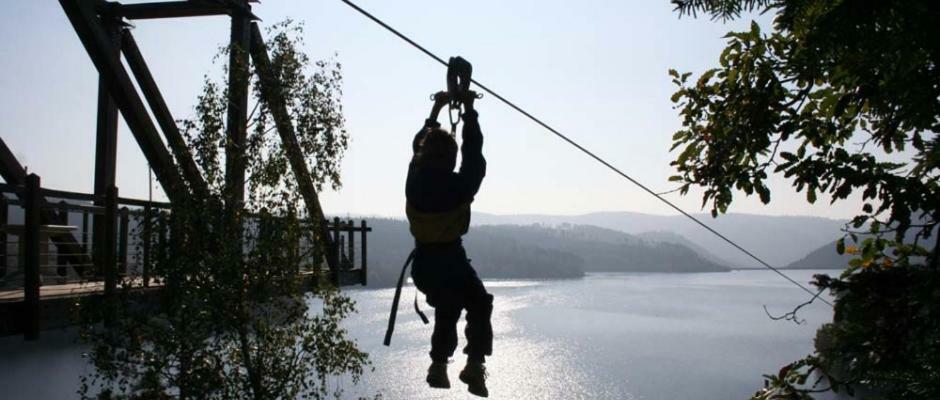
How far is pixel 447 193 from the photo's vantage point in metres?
4.20

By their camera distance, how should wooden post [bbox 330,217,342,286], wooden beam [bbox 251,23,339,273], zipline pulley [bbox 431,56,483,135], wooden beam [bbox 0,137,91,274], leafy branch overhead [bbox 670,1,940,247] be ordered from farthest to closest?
1. wooden post [bbox 330,217,342,286]
2. wooden beam [bbox 251,23,339,273]
3. wooden beam [bbox 0,137,91,274]
4. zipline pulley [bbox 431,56,483,135]
5. leafy branch overhead [bbox 670,1,940,247]

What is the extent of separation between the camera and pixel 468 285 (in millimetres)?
4410

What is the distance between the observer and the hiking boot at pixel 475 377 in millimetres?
4480

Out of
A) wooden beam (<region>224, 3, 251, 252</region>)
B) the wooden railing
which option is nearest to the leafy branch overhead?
the wooden railing

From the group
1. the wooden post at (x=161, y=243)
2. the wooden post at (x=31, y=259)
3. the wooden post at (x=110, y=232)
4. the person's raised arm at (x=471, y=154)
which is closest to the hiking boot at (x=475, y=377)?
the person's raised arm at (x=471, y=154)

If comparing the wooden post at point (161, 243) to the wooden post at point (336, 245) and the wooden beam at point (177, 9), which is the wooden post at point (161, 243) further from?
the wooden beam at point (177, 9)

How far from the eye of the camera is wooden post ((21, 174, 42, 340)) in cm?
700

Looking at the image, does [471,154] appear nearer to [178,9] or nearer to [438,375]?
[438,375]

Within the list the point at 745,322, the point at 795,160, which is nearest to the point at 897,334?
the point at 795,160

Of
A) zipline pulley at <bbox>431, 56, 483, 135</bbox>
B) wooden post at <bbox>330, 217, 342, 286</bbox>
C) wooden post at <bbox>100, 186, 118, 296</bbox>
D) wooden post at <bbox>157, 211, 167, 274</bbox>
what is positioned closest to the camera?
zipline pulley at <bbox>431, 56, 483, 135</bbox>

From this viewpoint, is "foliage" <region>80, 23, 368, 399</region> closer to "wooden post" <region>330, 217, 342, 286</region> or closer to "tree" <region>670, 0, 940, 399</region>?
"wooden post" <region>330, 217, 342, 286</region>

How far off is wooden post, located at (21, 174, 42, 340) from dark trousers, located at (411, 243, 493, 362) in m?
4.97

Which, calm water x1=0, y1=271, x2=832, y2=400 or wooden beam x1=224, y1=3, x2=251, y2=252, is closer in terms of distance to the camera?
wooden beam x1=224, y1=3, x2=251, y2=252

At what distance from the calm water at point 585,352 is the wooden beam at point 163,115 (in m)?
35.7
